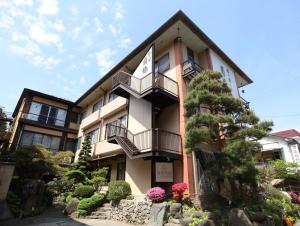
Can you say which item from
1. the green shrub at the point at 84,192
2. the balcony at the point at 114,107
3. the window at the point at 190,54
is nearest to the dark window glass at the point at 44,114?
the balcony at the point at 114,107

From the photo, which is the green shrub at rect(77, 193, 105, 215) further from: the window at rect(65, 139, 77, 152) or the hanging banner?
the window at rect(65, 139, 77, 152)

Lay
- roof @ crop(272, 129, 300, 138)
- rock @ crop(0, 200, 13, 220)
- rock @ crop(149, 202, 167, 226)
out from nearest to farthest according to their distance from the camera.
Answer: rock @ crop(149, 202, 167, 226) → rock @ crop(0, 200, 13, 220) → roof @ crop(272, 129, 300, 138)

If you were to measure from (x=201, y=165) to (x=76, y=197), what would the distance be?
27.8 feet

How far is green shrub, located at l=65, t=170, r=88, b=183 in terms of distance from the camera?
16.1 metres

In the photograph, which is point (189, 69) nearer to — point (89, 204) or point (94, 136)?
point (89, 204)

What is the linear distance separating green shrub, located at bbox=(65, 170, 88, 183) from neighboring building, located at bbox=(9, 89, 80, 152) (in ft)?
25.2

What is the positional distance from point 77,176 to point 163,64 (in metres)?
11.3

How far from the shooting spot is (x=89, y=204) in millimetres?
11867

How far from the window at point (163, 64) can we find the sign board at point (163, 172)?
6789mm

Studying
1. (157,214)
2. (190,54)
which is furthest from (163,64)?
(157,214)

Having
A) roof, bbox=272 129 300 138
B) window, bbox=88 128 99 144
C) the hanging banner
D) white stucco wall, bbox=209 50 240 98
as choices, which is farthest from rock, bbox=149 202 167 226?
roof, bbox=272 129 300 138

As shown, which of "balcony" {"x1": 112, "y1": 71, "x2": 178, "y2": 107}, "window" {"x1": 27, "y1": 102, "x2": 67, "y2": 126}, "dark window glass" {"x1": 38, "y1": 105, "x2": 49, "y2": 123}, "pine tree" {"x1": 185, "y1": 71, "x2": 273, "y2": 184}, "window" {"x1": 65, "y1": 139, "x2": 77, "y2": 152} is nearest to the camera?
"pine tree" {"x1": 185, "y1": 71, "x2": 273, "y2": 184}

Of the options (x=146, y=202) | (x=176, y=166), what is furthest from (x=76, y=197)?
(x=176, y=166)

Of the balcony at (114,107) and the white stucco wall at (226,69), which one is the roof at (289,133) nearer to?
the white stucco wall at (226,69)
